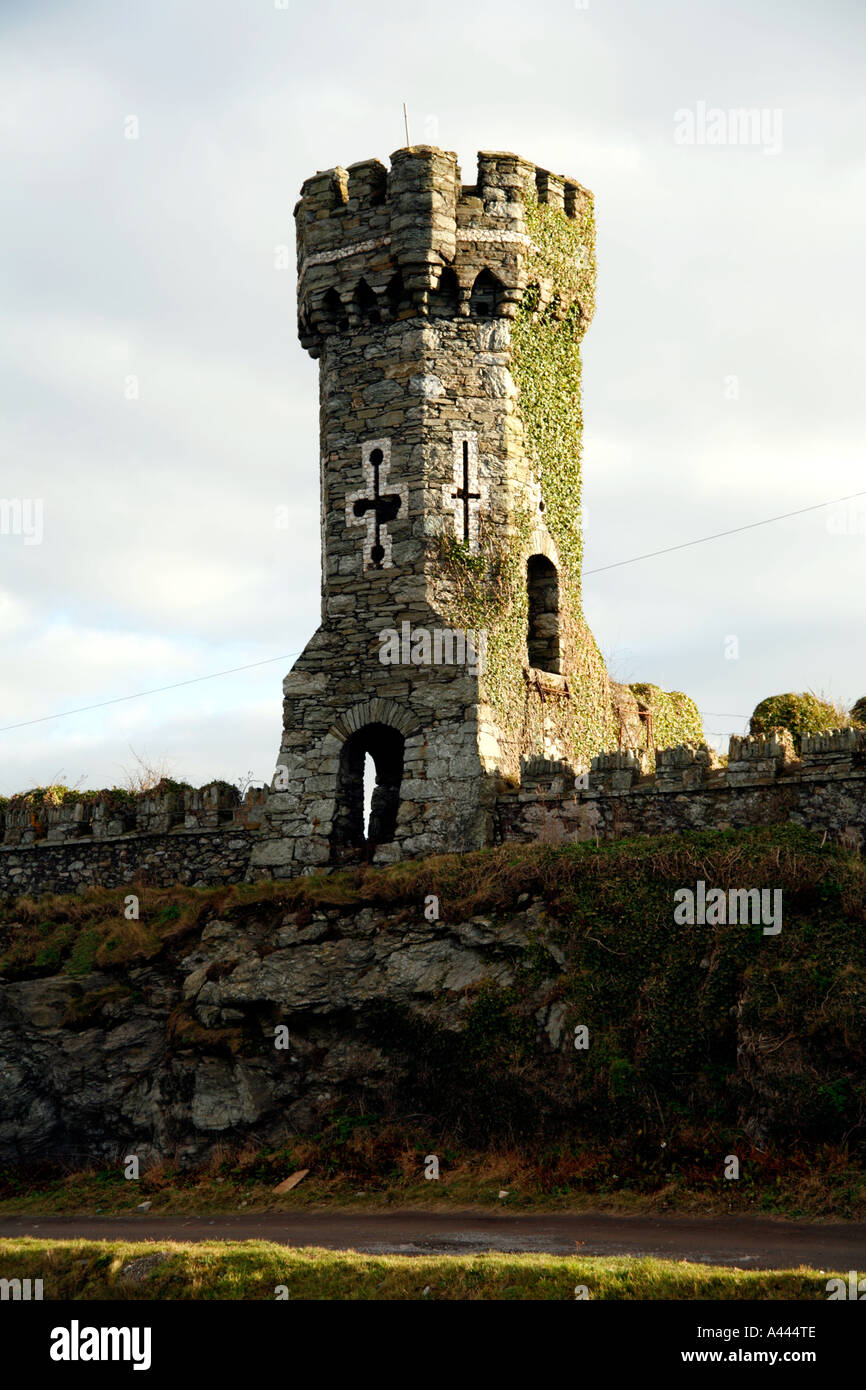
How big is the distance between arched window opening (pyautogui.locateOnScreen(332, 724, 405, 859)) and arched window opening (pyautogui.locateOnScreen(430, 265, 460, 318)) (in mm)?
6774

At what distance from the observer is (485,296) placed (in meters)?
22.5

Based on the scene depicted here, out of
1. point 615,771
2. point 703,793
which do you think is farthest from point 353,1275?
point 615,771

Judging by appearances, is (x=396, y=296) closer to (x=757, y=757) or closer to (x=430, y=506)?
(x=430, y=506)

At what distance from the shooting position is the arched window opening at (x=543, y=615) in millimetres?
23062

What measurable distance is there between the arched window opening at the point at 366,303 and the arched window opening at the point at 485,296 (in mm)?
1569

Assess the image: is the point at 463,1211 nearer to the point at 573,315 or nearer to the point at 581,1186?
the point at 581,1186

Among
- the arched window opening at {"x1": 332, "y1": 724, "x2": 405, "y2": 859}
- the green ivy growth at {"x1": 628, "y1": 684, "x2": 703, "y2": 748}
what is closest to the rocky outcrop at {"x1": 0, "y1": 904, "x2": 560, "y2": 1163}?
the arched window opening at {"x1": 332, "y1": 724, "x2": 405, "y2": 859}

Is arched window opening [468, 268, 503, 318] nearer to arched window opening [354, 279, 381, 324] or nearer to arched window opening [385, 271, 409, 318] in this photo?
arched window opening [385, 271, 409, 318]

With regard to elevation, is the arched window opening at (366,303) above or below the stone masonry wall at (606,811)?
above

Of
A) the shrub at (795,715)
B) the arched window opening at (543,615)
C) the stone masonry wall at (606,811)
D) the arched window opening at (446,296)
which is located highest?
the arched window opening at (446,296)

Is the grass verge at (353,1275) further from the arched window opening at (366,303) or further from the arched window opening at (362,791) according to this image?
the arched window opening at (366,303)

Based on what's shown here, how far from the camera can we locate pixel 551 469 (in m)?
23.2

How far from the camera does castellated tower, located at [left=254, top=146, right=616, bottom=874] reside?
2109 cm

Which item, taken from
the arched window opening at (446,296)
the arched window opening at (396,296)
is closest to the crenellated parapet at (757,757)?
the arched window opening at (446,296)
